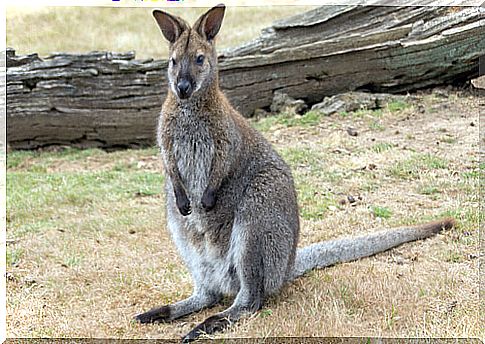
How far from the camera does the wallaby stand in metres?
3.85

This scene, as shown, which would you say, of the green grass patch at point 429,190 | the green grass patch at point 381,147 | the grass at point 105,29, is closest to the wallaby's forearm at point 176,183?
the green grass patch at point 429,190

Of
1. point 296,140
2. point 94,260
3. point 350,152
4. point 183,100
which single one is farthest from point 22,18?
point 183,100

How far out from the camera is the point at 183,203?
395 centimetres

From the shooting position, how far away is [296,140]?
27.3ft

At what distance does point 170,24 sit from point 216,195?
980mm

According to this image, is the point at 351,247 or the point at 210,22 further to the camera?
the point at 351,247

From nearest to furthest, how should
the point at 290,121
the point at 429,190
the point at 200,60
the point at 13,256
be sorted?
the point at 200,60 < the point at 13,256 < the point at 429,190 < the point at 290,121

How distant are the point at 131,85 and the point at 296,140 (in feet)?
7.80

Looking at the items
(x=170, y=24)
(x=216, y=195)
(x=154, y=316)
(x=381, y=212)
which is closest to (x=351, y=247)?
(x=216, y=195)

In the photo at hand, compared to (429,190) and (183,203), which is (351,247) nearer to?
(183,203)

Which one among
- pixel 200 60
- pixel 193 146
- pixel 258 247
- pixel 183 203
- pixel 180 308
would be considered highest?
pixel 200 60

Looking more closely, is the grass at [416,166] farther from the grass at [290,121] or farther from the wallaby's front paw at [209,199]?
the wallaby's front paw at [209,199]

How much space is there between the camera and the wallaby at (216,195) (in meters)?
3.85

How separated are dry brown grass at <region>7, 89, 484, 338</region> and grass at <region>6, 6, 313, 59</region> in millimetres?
2656
